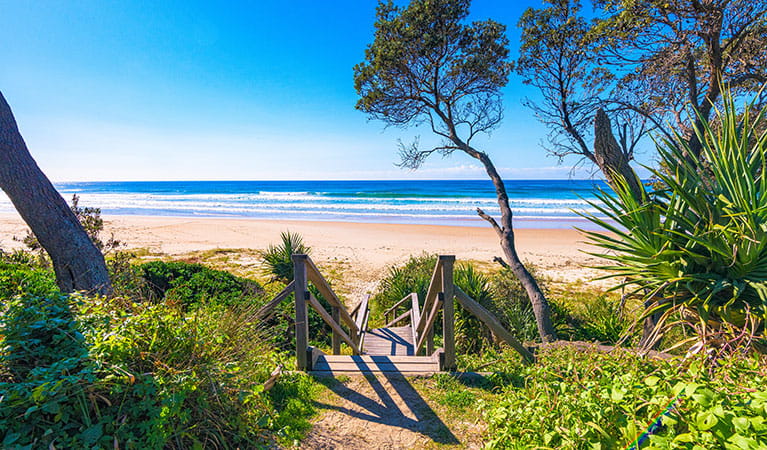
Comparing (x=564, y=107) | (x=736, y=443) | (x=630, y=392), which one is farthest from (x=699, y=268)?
(x=564, y=107)

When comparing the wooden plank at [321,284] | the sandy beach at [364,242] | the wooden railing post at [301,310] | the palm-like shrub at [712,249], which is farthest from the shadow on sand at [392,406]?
the sandy beach at [364,242]

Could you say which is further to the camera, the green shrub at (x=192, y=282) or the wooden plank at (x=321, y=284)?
the green shrub at (x=192, y=282)

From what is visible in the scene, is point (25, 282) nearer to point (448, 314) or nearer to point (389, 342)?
point (448, 314)

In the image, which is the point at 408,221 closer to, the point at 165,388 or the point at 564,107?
the point at 564,107

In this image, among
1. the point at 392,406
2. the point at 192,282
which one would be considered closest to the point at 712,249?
the point at 392,406

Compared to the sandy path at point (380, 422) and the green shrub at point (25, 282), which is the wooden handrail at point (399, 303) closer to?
the sandy path at point (380, 422)

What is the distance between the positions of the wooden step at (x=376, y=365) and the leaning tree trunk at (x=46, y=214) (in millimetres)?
2528

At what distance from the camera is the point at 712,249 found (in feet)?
7.59

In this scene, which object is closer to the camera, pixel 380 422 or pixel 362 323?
pixel 380 422

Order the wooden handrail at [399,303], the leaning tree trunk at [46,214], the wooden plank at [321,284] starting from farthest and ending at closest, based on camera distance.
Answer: the wooden handrail at [399,303] < the wooden plank at [321,284] < the leaning tree trunk at [46,214]

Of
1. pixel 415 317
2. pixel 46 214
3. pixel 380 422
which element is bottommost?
pixel 415 317

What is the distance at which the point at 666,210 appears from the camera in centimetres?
262

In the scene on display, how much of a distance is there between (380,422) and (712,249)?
282cm

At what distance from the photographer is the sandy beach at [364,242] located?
13.0 m
